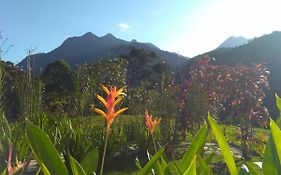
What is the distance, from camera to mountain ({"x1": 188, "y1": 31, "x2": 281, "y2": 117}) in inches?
2160

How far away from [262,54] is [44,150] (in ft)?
202

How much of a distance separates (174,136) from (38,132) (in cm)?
764

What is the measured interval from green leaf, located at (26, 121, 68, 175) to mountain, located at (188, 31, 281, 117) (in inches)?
2072

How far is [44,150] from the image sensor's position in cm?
122

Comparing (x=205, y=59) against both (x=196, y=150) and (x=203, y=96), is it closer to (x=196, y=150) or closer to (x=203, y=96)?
(x=203, y=96)

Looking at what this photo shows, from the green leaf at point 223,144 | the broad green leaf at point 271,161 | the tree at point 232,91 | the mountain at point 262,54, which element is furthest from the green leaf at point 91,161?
the mountain at point 262,54

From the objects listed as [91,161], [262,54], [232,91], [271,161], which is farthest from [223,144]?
[262,54]

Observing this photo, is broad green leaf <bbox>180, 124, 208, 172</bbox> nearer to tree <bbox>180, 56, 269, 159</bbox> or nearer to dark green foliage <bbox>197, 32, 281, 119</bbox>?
tree <bbox>180, 56, 269, 159</bbox>

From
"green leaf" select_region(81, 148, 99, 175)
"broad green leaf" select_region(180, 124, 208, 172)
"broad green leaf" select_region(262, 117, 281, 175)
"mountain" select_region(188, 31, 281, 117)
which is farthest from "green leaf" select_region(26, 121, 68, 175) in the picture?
"mountain" select_region(188, 31, 281, 117)

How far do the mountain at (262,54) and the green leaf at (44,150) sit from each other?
52624 mm

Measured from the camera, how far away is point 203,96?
29.7 feet

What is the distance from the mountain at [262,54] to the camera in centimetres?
5488

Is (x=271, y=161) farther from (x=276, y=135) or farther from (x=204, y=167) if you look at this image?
(x=204, y=167)

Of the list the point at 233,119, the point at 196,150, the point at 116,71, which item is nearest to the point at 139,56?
the point at 116,71
